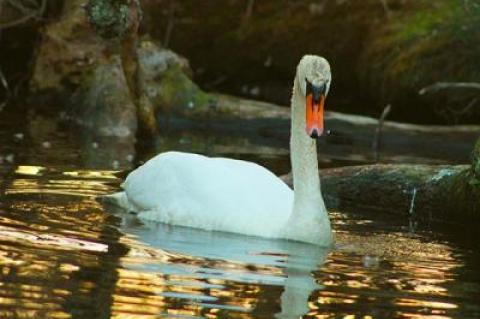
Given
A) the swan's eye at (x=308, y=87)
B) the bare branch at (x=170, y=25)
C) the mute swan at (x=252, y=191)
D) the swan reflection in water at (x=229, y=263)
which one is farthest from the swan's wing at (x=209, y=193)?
the bare branch at (x=170, y=25)

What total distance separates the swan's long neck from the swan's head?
1.18 feet

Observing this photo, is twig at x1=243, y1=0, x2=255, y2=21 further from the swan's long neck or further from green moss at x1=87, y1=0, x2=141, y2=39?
the swan's long neck

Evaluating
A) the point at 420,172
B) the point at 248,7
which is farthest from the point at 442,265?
the point at 248,7

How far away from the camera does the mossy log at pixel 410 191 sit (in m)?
10.9

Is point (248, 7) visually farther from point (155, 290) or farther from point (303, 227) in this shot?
point (155, 290)

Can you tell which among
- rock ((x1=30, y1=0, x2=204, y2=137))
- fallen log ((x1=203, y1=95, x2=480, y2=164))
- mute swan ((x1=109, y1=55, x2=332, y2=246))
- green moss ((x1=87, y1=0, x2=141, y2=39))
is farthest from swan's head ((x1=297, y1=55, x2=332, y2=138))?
rock ((x1=30, y1=0, x2=204, y2=137))

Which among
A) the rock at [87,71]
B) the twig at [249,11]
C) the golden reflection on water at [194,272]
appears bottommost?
the golden reflection on water at [194,272]

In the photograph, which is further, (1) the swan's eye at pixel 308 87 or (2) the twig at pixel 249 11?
(2) the twig at pixel 249 11

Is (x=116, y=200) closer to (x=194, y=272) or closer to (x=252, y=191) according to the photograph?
(x=252, y=191)

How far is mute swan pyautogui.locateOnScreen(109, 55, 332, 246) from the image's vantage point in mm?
9219

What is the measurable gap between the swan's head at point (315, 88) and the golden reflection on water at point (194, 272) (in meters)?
0.87

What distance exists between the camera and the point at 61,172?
12000 mm

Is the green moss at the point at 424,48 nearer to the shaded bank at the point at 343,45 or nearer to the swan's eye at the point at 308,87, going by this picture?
the shaded bank at the point at 343,45

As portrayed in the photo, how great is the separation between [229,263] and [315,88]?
1.72m
